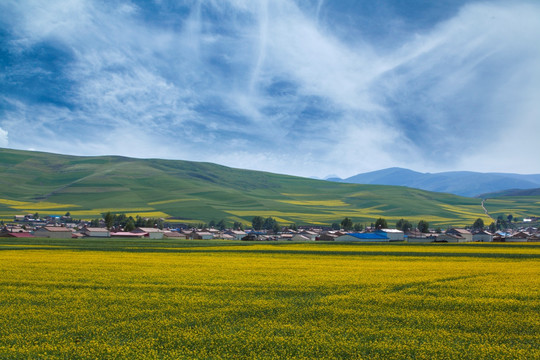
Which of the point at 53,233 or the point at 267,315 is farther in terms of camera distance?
the point at 53,233

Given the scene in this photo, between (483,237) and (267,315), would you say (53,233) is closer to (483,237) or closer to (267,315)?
(267,315)

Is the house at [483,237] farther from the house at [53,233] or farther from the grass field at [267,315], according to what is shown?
the house at [53,233]

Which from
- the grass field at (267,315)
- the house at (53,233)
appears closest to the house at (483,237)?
the grass field at (267,315)

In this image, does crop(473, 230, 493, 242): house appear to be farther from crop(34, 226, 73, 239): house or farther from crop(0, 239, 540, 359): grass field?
crop(34, 226, 73, 239): house

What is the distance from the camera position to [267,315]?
2256 centimetres

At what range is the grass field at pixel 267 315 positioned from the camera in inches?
686

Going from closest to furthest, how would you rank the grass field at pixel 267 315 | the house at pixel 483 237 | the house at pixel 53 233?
the grass field at pixel 267 315, the house at pixel 53 233, the house at pixel 483 237

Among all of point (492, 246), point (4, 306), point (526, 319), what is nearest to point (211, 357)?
point (4, 306)

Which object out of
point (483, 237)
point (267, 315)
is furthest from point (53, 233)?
point (483, 237)

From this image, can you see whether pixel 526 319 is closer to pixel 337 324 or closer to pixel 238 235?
pixel 337 324

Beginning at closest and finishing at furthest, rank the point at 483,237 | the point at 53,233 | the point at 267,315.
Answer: the point at 267,315
the point at 53,233
the point at 483,237

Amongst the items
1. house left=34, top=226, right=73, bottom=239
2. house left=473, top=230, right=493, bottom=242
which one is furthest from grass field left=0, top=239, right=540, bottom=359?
house left=473, top=230, right=493, bottom=242

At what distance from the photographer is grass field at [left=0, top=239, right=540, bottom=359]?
17.4 metres

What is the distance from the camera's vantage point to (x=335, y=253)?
61.5 metres
